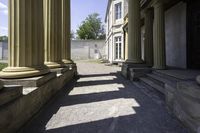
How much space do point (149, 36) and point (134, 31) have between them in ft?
3.95

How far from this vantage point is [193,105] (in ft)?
11.7

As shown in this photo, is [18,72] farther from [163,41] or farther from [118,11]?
[118,11]

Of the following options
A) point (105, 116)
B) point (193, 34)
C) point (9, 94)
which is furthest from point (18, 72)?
point (193, 34)

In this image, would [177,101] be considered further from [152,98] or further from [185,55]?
[185,55]

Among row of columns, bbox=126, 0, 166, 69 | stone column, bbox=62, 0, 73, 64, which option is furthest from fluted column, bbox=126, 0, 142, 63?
stone column, bbox=62, 0, 73, 64

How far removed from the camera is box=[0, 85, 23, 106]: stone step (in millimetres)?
3180

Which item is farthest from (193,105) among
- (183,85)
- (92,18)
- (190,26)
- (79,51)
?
(92,18)

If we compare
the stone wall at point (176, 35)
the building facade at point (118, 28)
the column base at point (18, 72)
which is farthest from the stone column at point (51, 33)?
the building facade at point (118, 28)

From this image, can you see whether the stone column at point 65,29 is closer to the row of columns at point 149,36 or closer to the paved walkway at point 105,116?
the row of columns at point 149,36

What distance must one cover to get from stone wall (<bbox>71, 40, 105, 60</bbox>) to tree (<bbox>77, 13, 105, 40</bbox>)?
2019cm

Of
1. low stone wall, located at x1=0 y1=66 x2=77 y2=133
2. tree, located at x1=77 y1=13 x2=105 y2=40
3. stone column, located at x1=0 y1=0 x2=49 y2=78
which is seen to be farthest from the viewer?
tree, located at x1=77 y1=13 x2=105 y2=40

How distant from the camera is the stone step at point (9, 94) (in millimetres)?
3180

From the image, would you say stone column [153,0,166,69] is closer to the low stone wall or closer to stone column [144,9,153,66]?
stone column [144,9,153,66]

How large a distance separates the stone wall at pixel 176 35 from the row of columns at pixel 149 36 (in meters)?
1.27
